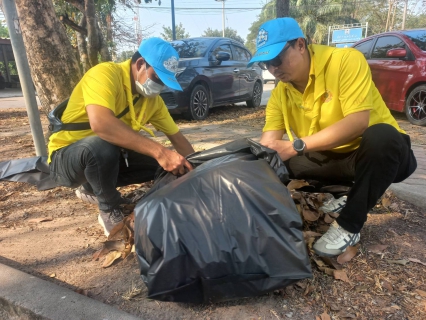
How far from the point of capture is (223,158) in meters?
1.74

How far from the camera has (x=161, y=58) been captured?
2086 millimetres

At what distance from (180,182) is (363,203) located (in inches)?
37.5

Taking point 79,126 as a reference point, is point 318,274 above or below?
below

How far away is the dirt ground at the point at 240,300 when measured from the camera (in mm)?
1525

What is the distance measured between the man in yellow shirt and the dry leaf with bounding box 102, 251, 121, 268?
107 centimetres

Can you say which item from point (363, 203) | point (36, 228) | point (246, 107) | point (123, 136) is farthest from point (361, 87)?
point (246, 107)

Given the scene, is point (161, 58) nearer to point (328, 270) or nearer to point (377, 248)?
point (328, 270)

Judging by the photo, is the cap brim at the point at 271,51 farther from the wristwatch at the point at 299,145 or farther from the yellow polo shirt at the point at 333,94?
the wristwatch at the point at 299,145

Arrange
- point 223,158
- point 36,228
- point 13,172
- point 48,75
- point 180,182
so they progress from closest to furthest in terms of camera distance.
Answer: point 180,182 < point 223,158 < point 36,228 < point 13,172 < point 48,75

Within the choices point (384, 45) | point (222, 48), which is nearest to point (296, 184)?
point (384, 45)

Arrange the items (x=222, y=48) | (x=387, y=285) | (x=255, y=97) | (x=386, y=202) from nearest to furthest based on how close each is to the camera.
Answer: (x=387, y=285), (x=386, y=202), (x=222, y=48), (x=255, y=97)

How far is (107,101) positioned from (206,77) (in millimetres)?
4747

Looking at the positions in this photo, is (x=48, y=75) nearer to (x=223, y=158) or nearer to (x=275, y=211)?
(x=223, y=158)

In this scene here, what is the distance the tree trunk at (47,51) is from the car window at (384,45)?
16.8 feet
